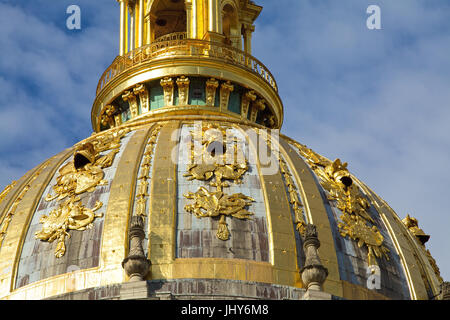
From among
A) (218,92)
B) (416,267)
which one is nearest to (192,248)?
(416,267)

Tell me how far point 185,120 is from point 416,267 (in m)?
10.5

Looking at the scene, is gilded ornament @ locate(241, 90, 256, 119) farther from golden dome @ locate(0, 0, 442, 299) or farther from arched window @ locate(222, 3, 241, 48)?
arched window @ locate(222, 3, 241, 48)

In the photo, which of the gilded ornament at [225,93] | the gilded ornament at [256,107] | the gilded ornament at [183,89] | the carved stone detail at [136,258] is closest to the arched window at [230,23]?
the gilded ornament at [256,107]

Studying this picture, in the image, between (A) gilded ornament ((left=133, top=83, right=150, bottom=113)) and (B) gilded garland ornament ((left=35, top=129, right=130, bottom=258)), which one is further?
(A) gilded ornament ((left=133, top=83, right=150, bottom=113))

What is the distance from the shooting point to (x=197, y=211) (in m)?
45.9

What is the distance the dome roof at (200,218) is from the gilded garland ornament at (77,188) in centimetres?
4

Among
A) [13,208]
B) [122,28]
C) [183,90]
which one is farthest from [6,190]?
[122,28]

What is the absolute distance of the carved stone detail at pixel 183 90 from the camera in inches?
2160

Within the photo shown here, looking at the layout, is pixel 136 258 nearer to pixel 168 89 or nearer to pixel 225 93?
pixel 168 89

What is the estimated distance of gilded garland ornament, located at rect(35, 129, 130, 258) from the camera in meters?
46.2

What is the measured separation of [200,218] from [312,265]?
4.26m

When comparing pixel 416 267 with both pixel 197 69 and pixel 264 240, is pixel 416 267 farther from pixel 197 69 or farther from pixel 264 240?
pixel 197 69

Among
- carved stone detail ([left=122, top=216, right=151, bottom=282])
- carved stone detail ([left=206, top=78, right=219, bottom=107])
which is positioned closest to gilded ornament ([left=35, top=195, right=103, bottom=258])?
carved stone detail ([left=122, top=216, right=151, bottom=282])

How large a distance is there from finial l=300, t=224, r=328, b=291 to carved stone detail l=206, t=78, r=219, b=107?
11.7m
